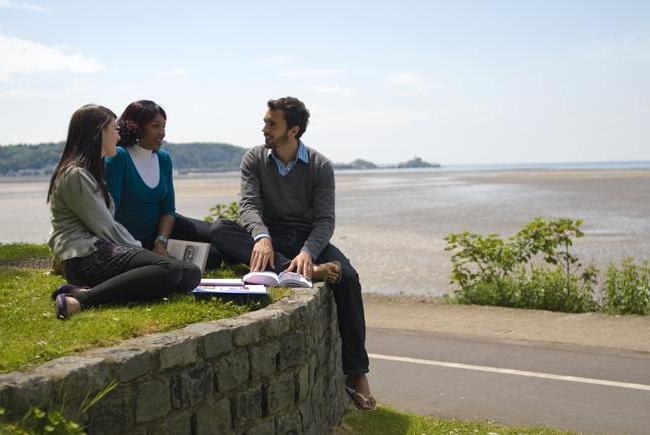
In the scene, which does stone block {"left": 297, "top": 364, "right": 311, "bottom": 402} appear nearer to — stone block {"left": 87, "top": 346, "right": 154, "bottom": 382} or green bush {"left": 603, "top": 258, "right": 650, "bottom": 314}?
stone block {"left": 87, "top": 346, "right": 154, "bottom": 382}

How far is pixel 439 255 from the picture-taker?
20.1 metres

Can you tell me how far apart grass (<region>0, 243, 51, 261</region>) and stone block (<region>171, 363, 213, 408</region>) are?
6145 mm

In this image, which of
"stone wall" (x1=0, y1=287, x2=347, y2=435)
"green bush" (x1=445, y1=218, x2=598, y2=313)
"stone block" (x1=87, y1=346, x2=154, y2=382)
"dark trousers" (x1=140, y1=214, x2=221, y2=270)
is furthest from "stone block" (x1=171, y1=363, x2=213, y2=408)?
"green bush" (x1=445, y1=218, x2=598, y2=313)

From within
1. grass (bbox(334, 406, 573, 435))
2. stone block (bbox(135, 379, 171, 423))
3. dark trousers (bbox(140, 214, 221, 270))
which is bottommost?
grass (bbox(334, 406, 573, 435))

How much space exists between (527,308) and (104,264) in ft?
26.2

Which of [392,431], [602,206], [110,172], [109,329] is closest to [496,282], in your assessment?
[392,431]

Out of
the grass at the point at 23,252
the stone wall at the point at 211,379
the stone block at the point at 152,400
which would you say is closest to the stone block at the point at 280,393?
the stone wall at the point at 211,379

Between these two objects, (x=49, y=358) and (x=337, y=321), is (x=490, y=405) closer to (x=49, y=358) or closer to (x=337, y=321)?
(x=337, y=321)

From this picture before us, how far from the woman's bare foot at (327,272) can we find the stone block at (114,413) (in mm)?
2411

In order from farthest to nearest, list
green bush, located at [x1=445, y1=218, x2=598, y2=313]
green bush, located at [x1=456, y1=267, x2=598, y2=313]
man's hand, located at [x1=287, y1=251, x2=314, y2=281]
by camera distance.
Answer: green bush, located at [x1=445, y1=218, x2=598, y2=313] < green bush, located at [x1=456, y1=267, x2=598, y2=313] < man's hand, located at [x1=287, y1=251, x2=314, y2=281]

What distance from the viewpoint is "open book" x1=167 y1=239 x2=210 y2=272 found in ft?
22.1

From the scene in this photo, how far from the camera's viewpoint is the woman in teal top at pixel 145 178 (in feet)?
21.8

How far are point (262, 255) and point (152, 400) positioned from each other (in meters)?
2.29

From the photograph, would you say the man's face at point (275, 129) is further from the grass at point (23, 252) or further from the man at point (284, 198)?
the grass at point (23, 252)
